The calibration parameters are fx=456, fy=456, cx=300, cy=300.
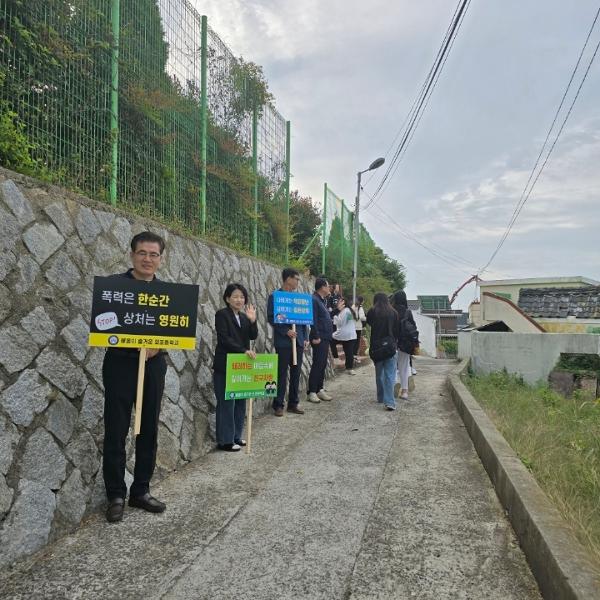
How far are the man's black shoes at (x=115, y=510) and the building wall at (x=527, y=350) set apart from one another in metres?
9.92

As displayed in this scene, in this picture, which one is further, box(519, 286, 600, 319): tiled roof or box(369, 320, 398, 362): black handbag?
box(519, 286, 600, 319): tiled roof

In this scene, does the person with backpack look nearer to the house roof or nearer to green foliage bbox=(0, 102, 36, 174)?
green foliage bbox=(0, 102, 36, 174)

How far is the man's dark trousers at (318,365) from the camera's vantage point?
23.0 feet

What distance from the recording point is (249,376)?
4.64 metres

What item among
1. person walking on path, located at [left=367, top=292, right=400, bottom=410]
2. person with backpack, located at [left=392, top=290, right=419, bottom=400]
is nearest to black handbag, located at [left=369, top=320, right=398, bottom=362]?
person walking on path, located at [left=367, top=292, right=400, bottom=410]

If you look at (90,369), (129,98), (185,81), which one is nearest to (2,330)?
(90,369)

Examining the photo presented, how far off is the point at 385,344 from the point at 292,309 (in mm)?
1493

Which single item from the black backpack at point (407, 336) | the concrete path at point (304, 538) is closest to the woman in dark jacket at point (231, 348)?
the concrete path at point (304, 538)

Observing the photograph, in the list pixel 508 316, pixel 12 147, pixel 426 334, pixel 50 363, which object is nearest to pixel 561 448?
pixel 50 363

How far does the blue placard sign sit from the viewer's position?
19.4 feet

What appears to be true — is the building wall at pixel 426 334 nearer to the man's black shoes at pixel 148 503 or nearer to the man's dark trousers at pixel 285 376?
the man's dark trousers at pixel 285 376

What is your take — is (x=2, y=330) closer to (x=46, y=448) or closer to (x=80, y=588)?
(x=46, y=448)

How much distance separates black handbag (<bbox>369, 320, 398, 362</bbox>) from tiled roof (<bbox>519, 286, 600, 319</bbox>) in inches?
415

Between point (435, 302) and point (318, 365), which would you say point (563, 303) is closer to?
point (318, 365)
